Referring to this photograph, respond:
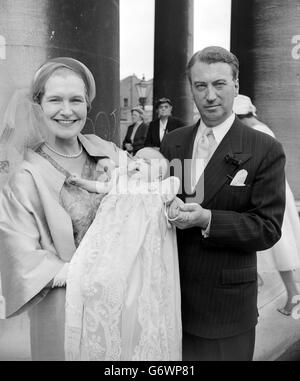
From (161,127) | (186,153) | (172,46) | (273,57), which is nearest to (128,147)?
(161,127)

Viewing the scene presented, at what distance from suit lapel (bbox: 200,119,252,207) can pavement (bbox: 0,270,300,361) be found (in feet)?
2.98

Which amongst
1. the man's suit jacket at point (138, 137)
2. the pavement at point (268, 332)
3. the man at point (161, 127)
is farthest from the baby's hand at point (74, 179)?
the man's suit jacket at point (138, 137)

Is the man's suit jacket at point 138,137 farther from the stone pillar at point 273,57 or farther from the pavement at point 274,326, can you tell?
the pavement at point 274,326

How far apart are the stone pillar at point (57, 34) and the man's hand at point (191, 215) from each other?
2.41 feet

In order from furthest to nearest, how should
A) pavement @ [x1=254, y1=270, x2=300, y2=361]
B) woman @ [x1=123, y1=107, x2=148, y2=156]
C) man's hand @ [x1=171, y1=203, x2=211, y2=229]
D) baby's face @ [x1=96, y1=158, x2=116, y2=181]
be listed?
woman @ [x1=123, y1=107, x2=148, y2=156] → pavement @ [x1=254, y1=270, x2=300, y2=361] → baby's face @ [x1=96, y1=158, x2=116, y2=181] → man's hand @ [x1=171, y1=203, x2=211, y2=229]

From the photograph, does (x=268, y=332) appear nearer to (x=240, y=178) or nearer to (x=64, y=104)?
(x=240, y=178)

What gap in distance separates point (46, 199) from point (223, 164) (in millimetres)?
608

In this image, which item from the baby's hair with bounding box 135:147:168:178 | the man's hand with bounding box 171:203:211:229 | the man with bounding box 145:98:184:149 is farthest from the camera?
the man with bounding box 145:98:184:149

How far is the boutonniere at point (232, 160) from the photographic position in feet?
5.49

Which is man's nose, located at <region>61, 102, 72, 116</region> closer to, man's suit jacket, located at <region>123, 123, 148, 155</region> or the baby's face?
the baby's face

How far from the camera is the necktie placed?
1746 mm

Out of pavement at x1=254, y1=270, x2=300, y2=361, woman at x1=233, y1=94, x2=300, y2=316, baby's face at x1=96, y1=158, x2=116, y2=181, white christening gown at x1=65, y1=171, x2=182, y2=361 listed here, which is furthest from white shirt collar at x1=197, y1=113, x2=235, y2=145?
pavement at x1=254, y1=270, x2=300, y2=361
